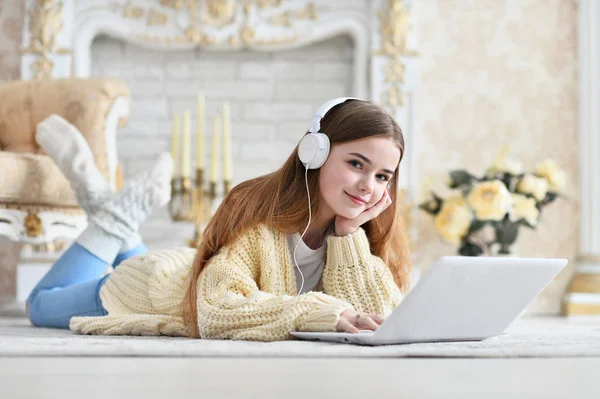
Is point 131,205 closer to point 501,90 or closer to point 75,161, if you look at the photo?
point 75,161

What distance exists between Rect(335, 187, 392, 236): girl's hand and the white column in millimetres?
2202

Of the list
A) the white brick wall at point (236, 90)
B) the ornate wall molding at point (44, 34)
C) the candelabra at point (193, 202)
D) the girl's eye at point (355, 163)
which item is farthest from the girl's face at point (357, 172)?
the ornate wall molding at point (44, 34)

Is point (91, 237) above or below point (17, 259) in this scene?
above

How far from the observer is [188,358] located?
3.05 ft

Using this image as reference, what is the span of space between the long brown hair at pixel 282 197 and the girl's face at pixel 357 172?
15 millimetres

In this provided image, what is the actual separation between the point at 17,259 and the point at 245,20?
135cm

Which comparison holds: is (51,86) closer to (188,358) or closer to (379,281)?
(379,281)

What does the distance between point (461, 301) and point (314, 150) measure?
1.12ft

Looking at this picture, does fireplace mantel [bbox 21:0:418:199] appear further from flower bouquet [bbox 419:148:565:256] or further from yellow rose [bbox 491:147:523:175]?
yellow rose [bbox 491:147:523:175]

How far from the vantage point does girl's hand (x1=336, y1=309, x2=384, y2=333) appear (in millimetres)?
1114

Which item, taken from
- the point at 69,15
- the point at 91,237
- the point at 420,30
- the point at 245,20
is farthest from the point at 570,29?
the point at 91,237

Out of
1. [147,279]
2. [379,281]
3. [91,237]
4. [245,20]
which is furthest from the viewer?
[245,20]

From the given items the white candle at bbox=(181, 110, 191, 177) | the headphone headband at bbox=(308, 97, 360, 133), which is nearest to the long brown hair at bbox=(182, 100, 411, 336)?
the headphone headband at bbox=(308, 97, 360, 133)

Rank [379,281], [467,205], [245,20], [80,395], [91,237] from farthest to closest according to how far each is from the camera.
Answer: [245,20], [467,205], [91,237], [379,281], [80,395]
